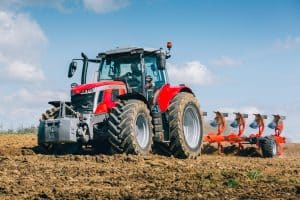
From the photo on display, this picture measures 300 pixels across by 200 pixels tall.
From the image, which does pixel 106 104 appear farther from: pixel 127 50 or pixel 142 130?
pixel 127 50

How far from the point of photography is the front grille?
1101 cm

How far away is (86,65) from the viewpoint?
492 inches

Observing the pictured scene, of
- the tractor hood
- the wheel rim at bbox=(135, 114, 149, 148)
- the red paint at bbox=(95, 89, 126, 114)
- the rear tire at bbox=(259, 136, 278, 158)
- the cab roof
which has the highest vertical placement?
the cab roof

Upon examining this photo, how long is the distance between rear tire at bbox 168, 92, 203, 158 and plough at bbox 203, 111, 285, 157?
161cm

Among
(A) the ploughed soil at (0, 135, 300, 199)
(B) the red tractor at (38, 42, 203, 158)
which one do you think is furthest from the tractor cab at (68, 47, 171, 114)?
(A) the ploughed soil at (0, 135, 300, 199)

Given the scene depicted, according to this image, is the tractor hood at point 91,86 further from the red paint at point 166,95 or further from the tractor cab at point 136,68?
the red paint at point 166,95

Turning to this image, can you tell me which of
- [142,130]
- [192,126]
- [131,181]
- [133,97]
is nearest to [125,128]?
[142,130]

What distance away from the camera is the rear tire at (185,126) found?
37.5ft

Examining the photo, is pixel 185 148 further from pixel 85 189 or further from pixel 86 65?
pixel 85 189

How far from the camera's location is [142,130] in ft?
35.8

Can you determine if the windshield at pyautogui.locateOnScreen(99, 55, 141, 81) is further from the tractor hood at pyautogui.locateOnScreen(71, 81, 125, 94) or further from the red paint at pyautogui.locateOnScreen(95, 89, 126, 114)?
the red paint at pyautogui.locateOnScreen(95, 89, 126, 114)

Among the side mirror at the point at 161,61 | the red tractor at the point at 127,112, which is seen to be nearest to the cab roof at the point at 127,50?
the red tractor at the point at 127,112

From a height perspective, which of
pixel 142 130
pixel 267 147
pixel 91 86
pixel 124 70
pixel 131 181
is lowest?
pixel 131 181

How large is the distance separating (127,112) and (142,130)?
0.79 metres
